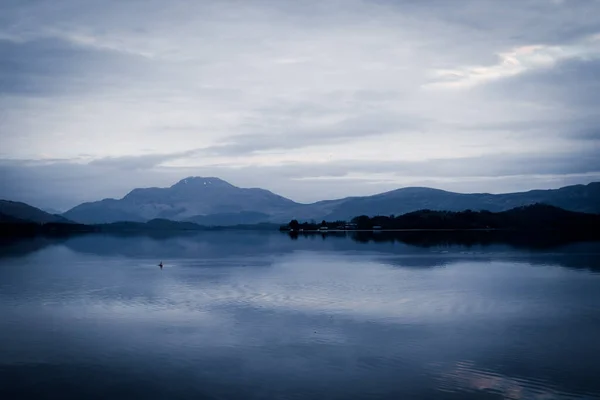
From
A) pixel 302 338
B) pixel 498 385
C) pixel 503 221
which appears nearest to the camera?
pixel 498 385

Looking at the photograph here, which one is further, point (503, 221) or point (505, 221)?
point (503, 221)

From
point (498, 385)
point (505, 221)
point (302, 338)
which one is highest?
point (505, 221)

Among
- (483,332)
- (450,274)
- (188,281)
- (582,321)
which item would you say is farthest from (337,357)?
(450,274)

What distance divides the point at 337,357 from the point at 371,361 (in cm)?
105

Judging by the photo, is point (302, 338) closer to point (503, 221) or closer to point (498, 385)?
point (498, 385)

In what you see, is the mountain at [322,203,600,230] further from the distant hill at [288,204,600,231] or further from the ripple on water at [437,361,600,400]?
the ripple on water at [437,361,600,400]

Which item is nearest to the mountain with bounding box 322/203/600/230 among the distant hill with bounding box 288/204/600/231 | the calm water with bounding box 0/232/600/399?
the distant hill with bounding box 288/204/600/231

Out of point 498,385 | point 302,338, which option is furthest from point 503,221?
point 498,385

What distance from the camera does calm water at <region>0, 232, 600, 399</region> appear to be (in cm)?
1422

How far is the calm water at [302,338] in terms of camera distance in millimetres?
14219

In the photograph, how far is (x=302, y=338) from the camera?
1922 centimetres

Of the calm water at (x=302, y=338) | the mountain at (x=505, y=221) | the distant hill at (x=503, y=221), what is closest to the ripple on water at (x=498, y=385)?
the calm water at (x=302, y=338)

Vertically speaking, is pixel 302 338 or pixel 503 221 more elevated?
pixel 503 221

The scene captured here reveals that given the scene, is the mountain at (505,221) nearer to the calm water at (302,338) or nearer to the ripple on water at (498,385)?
the calm water at (302,338)
